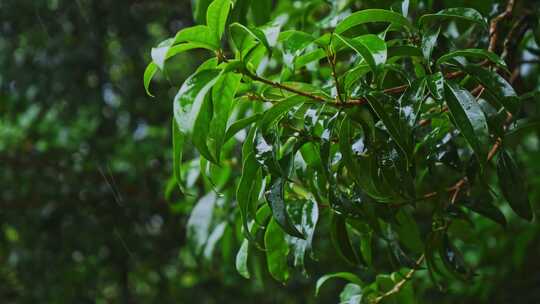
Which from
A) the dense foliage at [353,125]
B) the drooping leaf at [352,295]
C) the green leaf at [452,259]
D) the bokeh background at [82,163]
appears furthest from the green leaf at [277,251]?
the bokeh background at [82,163]

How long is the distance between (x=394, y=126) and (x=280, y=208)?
0.50 feet

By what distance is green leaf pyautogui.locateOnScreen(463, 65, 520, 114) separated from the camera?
80 cm

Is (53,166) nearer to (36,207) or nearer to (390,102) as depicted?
(36,207)

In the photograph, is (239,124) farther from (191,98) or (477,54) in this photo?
(477,54)

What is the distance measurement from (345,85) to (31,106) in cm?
169

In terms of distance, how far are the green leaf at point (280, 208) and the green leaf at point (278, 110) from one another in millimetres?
71

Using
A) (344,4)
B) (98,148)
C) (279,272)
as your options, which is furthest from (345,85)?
(98,148)

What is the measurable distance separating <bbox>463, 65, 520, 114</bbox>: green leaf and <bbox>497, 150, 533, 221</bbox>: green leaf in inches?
5.0

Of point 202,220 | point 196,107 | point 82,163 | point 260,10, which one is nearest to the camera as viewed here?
point 196,107

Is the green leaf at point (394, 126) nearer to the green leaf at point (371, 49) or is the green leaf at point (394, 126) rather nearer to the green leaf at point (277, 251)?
the green leaf at point (371, 49)

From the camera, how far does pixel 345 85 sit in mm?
818

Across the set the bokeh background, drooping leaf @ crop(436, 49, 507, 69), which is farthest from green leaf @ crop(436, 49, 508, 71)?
the bokeh background

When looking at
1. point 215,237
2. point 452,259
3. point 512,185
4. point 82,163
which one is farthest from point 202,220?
point 82,163

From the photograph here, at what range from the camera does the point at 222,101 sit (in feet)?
2.44
